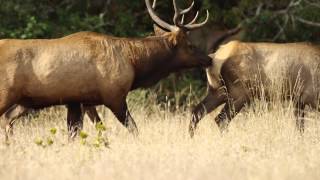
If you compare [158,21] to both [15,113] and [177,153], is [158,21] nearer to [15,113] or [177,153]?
[15,113]

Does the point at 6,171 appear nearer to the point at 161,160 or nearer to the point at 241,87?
the point at 161,160

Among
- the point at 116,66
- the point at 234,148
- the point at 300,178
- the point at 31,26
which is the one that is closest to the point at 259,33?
the point at 31,26

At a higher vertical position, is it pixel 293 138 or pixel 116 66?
pixel 116 66

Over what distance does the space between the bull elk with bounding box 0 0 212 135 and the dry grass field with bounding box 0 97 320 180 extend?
43 centimetres

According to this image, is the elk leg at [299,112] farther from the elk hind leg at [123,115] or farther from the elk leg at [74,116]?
the elk leg at [74,116]

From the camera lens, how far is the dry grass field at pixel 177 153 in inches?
330

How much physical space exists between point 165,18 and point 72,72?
754cm

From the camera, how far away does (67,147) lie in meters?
9.88

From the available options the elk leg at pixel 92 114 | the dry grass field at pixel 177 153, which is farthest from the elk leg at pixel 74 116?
the elk leg at pixel 92 114

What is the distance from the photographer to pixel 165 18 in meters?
18.8

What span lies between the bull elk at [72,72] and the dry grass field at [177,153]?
43 cm

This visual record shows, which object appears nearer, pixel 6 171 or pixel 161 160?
pixel 6 171

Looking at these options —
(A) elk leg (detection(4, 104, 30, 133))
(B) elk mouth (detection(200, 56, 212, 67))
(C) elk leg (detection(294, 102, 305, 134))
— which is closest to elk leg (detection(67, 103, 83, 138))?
(A) elk leg (detection(4, 104, 30, 133))

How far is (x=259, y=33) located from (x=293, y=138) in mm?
8255
